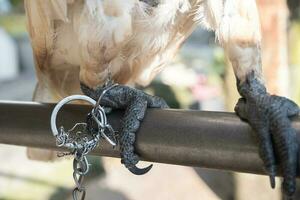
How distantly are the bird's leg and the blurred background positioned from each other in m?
0.47

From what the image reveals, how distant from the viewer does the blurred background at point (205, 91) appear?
146cm

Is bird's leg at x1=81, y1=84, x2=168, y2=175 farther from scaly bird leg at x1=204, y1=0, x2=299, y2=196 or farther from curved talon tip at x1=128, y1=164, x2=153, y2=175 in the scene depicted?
scaly bird leg at x1=204, y1=0, x2=299, y2=196

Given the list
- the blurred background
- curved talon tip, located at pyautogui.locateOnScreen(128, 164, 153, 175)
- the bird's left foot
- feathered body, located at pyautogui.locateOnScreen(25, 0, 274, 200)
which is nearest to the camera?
the bird's left foot

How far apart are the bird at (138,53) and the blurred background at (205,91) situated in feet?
1.15

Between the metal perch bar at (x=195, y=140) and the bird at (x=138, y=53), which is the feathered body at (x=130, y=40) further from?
the metal perch bar at (x=195, y=140)

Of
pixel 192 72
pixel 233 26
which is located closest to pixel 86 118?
pixel 233 26

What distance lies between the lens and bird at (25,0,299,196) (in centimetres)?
52

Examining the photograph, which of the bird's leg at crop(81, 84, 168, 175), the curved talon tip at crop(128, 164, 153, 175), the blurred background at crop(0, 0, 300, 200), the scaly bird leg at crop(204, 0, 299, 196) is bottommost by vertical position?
the blurred background at crop(0, 0, 300, 200)

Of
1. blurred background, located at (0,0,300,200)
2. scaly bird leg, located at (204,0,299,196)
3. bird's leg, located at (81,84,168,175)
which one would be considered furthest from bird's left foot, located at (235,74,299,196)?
blurred background, located at (0,0,300,200)

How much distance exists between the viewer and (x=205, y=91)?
2.27 m

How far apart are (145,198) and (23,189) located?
892mm

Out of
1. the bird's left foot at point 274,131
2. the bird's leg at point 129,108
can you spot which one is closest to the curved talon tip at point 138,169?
the bird's leg at point 129,108

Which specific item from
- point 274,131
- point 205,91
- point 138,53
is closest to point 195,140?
point 274,131

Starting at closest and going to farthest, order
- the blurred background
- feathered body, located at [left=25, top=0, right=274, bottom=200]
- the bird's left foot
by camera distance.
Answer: the bird's left foot → feathered body, located at [left=25, top=0, right=274, bottom=200] → the blurred background
